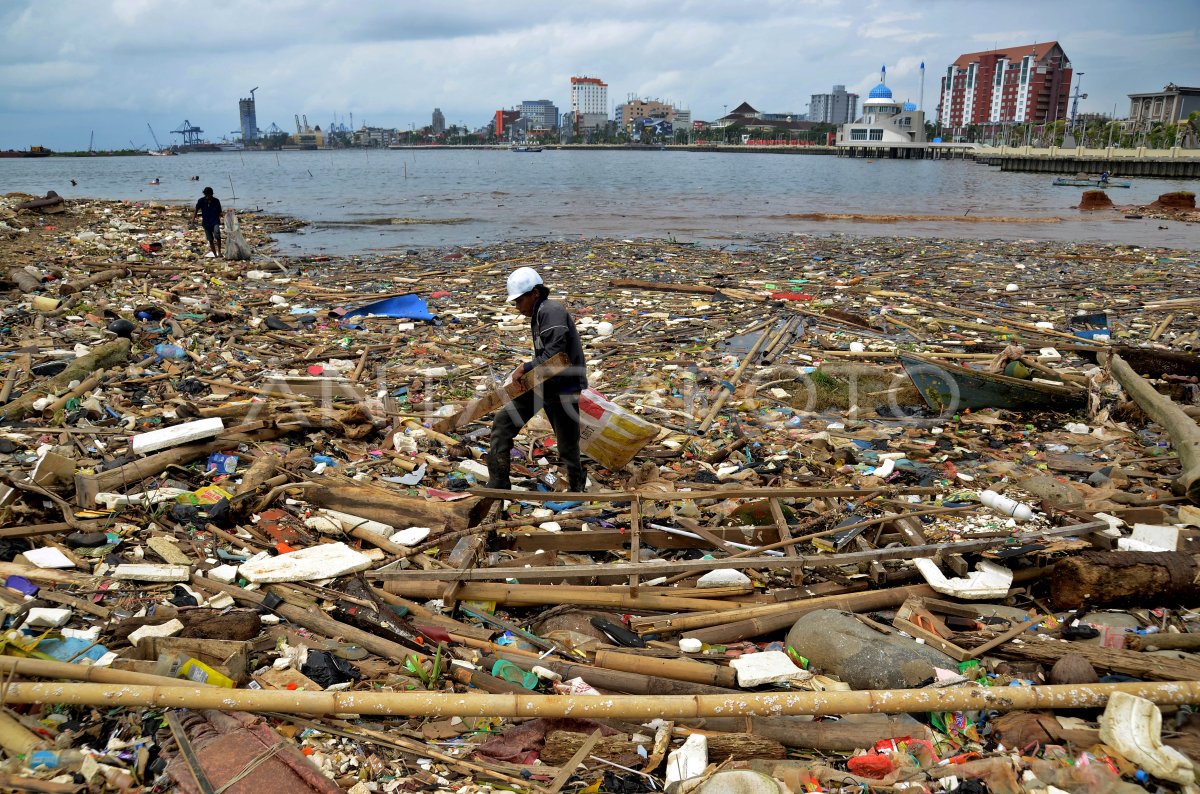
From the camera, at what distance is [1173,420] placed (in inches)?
261

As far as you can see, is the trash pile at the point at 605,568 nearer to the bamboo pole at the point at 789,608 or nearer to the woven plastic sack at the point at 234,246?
the bamboo pole at the point at 789,608

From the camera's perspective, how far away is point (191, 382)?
8031 mm

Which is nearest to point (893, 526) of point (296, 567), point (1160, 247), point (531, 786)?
point (531, 786)

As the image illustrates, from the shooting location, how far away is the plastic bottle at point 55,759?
288cm

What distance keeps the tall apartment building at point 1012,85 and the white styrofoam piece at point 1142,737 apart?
16298 centimetres

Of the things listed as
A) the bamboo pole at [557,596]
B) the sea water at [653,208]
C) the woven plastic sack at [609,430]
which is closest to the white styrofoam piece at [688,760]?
the bamboo pole at [557,596]

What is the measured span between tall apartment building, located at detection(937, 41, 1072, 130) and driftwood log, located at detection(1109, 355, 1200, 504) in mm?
156990

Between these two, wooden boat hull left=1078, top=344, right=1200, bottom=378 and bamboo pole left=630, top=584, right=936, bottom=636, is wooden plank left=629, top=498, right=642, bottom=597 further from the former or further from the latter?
wooden boat hull left=1078, top=344, right=1200, bottom=378

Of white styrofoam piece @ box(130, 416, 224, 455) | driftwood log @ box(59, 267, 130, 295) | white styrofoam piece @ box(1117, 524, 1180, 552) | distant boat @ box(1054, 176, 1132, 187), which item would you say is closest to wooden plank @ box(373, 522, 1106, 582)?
white styrofoam piece @ box(1117, 524, 1180, 552)

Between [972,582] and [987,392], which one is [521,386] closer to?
[972,582]

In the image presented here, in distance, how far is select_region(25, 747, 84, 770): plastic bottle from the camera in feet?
9.43

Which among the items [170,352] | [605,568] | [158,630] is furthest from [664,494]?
[170,352]

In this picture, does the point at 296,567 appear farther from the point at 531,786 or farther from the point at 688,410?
the point at 688,410

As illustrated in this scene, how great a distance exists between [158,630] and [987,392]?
289 inches
